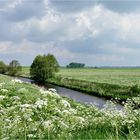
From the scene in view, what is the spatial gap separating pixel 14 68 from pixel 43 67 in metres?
33.8

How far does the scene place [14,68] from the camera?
133875 mm

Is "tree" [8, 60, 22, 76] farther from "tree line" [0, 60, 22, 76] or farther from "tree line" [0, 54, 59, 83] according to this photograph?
"tree line" [0, 54, 59, 83]

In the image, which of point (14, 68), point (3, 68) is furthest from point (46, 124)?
point (3, 68)

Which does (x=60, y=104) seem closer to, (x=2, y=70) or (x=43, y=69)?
(x=43, y=69)

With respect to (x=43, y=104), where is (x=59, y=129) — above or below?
below

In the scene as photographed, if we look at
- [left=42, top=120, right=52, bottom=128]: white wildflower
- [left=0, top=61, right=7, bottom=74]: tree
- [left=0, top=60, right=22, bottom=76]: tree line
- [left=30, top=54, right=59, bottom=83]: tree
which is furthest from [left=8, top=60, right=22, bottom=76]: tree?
[left=42, top=120, right=52, bottom=128]: white wildflower

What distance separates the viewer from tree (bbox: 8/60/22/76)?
132375 millimetres

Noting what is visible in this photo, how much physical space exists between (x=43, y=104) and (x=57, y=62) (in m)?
99.8

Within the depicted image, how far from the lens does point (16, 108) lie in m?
8.62

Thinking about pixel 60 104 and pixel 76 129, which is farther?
pixel 76 129

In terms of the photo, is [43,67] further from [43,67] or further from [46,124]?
[46,124]

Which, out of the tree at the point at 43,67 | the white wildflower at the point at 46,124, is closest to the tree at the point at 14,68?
the tree at the point at 43,67

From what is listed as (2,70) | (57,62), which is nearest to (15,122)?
(57,62)

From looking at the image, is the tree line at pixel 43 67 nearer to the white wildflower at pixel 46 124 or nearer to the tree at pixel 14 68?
the tree at pixel 14 68
